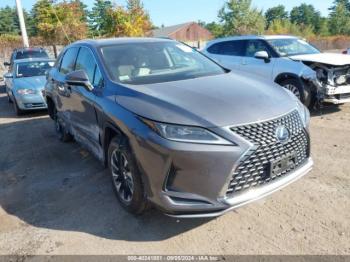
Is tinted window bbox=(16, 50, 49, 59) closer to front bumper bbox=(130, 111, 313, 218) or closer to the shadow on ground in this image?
the shadow on ground

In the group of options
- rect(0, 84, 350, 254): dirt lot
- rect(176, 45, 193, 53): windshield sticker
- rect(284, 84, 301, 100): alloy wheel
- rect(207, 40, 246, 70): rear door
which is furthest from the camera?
rect(207, 40, 246, 70): rear door

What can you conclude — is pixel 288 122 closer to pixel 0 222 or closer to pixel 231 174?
pixel 231 174

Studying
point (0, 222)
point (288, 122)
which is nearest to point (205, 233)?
point (288, 122)

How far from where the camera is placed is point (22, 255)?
3.24 meters

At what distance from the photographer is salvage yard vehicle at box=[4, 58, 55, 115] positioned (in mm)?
9430

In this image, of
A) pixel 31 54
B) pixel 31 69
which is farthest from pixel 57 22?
pixel 31 69

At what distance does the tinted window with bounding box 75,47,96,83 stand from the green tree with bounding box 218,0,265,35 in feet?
121

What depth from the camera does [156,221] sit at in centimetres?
364

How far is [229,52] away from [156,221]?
667 cm

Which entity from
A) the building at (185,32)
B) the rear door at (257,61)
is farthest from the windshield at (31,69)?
the building at (185,32)

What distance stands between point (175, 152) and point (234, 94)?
2.99ft

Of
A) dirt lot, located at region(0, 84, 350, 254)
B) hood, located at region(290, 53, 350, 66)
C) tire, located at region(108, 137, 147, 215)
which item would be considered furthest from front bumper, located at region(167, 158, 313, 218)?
hood, located at region(290, 53, 350, 66)

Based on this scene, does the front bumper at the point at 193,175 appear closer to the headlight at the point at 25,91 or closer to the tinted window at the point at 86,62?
the tinted window at the point at 86,62

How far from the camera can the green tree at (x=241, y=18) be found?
4038 cm
